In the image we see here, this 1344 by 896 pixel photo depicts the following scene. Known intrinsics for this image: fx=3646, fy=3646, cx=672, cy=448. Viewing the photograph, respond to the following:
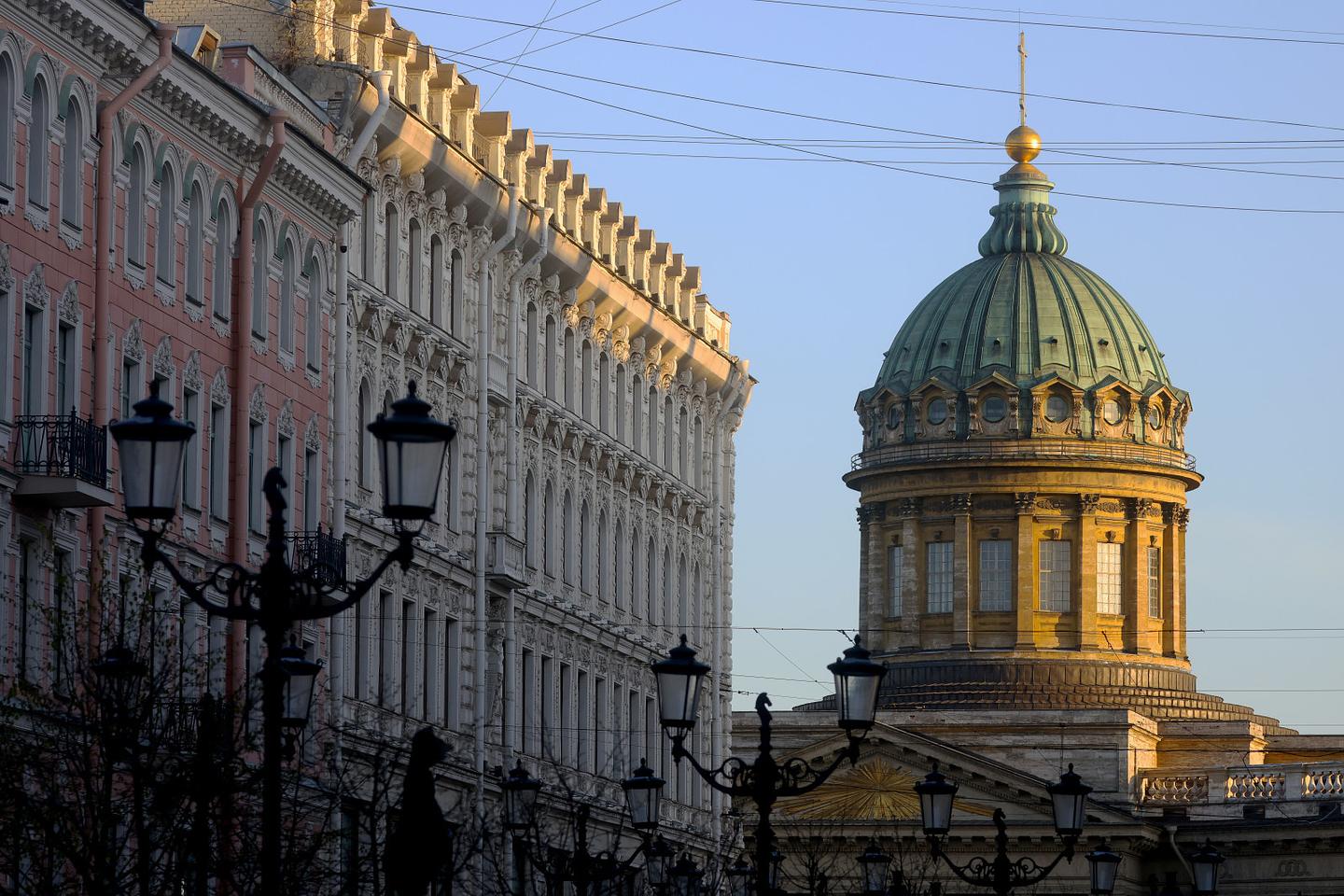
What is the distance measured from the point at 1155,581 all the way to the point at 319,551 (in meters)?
74.6

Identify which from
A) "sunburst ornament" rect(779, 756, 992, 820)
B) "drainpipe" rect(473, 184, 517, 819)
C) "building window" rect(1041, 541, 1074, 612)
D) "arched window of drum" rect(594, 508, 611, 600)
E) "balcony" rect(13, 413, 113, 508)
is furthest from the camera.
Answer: "building window" rect(1041, 541, 1074, 612)

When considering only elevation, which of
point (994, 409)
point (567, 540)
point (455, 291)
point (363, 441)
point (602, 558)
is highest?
point (994, 409)

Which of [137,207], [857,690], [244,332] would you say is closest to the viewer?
[857,690]

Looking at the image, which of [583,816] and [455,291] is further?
[455,291]

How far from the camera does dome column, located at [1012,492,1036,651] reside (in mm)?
113688

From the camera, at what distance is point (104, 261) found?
3709 cm

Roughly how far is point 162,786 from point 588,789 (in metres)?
31.4

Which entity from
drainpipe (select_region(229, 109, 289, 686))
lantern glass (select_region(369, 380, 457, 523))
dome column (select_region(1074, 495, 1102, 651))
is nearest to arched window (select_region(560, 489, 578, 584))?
drainpipe (select_region(229, 109, 289, 686))

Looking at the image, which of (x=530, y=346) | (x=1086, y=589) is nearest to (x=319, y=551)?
(x=530, y=346)

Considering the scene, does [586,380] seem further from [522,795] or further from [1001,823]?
[522,795]

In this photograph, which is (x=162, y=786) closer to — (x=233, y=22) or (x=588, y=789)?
(x=233, y=22)

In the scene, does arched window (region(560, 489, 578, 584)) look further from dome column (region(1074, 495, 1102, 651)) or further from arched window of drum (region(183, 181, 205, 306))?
dome column (region(1074, 495, 1102, 651))

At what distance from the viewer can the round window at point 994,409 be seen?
385 feet

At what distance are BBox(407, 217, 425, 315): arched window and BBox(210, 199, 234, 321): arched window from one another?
8.30 m
